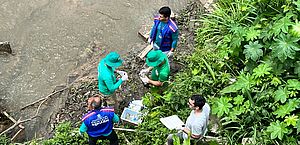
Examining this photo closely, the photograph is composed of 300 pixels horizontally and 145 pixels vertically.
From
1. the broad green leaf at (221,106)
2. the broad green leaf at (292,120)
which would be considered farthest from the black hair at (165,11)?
the broad green leaf at (292,120)

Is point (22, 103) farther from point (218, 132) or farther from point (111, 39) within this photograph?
point (218, 132)

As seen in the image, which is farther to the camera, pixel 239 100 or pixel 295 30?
pixel 239 100

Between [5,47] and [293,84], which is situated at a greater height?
[293,84]

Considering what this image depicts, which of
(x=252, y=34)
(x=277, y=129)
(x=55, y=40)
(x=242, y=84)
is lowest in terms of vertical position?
(x=277, y=129)

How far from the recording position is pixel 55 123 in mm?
7699

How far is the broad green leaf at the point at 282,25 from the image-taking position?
21.3 feet

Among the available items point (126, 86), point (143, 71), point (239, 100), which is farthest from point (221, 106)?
point (126, 86)

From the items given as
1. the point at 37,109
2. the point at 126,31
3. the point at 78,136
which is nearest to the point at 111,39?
the point at 126,31

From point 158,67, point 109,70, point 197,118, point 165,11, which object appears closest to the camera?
point 197,118

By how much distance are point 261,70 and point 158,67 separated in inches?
62.1

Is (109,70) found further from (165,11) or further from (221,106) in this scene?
(221,106)

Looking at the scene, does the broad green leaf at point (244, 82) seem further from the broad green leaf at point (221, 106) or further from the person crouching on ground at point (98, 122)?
the person crouching on ground at point (98, 122)

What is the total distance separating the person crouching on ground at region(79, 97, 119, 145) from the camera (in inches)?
241

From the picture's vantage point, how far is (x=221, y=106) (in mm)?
6609
